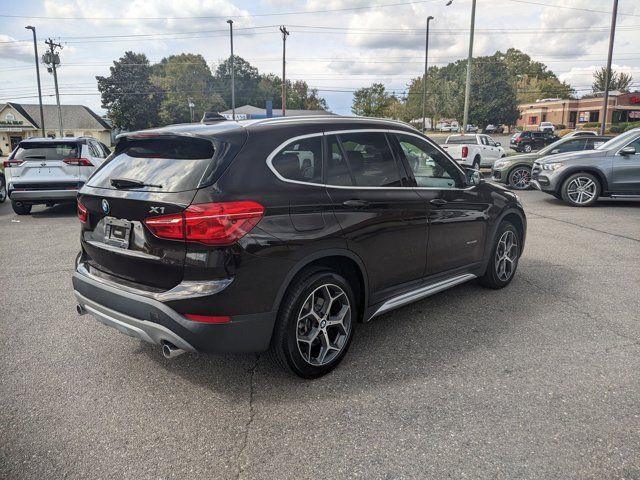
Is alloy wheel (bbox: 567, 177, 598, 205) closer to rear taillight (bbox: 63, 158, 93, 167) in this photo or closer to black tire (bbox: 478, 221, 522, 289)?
black tire (bbox: 478, 221, 522, 289)

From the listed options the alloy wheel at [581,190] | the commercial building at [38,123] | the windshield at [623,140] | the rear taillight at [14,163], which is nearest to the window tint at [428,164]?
the alloy wheel at [581,190]

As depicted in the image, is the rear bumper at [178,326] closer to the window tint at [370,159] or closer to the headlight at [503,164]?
the window tint at [370,159]

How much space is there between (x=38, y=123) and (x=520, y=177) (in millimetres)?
79616

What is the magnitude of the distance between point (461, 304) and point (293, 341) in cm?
234

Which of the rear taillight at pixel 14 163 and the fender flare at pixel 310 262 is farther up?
the rear taillight at pixel 14 163

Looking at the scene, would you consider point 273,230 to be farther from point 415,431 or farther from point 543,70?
point 543,70

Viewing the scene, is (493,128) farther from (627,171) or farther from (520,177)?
(627,171)

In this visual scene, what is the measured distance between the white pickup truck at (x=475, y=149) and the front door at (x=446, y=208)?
56.1 ft

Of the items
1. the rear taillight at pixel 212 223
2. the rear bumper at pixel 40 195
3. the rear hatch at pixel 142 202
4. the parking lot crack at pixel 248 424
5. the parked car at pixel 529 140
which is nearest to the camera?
the parking lot crack at pixel 248 424

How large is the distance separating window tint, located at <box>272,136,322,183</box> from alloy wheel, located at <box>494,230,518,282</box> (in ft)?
8.81

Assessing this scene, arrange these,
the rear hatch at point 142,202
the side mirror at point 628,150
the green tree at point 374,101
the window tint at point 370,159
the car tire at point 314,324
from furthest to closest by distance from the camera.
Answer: the green tree at point 374,101
the side mirror at point 628,150
the window tint at point 370,159
the car tire at point 314,324
the rear hatch at point 142,202

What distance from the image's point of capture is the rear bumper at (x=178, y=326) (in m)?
2.90

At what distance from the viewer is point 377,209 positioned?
146 inches

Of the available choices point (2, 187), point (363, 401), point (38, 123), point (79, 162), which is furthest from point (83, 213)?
point (38, 123)
